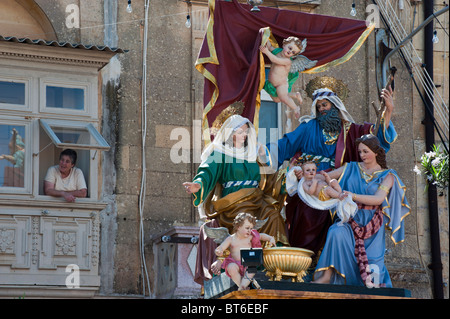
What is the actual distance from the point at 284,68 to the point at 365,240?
2041 mm

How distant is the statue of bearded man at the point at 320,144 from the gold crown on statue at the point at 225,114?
1.77 ft

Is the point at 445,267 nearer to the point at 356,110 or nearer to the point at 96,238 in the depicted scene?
the point at 356,110

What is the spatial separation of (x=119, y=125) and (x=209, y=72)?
4573 millimetres

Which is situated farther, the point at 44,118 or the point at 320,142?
the point at 44,118

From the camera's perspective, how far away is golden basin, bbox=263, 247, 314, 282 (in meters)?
11.2

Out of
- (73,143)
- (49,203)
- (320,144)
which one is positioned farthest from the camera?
(73,143)

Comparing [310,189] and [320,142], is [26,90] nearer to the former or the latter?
[320,142]

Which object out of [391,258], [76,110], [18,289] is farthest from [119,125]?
[391,258]

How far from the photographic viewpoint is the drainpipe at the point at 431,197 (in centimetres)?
1817

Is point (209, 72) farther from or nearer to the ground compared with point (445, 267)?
farther from the ground

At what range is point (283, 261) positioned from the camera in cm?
1116

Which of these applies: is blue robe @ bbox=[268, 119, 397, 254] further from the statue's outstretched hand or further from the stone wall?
the stone wall

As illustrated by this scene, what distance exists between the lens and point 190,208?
1723 cm

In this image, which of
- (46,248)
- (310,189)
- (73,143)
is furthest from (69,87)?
(310,189)
